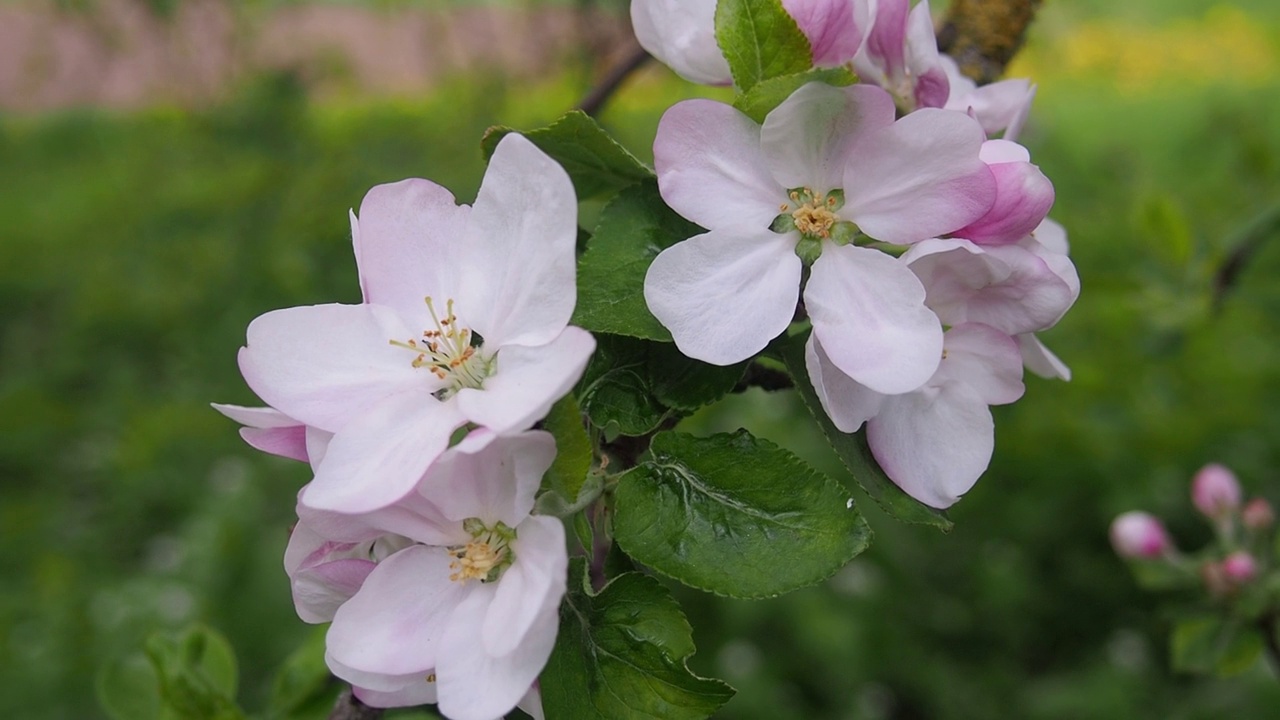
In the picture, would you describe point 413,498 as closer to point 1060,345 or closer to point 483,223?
point 483,223

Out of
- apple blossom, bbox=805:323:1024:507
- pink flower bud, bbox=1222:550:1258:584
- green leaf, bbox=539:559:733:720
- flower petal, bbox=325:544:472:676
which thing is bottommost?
pink flower bud, bbox=1222:550:1258:584

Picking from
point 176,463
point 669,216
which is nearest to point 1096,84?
point 176,463

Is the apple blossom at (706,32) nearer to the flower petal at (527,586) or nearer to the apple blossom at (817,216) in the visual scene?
the apple blossom at (817,216)

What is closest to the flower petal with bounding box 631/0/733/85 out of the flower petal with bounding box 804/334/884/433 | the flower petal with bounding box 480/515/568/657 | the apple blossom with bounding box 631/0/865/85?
the apple blossom with bounding box 631/0/865/85

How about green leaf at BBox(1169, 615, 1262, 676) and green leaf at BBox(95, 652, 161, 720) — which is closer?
green leaf at BBox(95, 652, 161, 720)

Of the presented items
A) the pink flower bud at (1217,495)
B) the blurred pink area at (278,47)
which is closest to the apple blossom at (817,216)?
the pink flower bud at (1217,495)

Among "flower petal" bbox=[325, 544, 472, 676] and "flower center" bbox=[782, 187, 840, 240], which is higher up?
"flower center" bbox=[782, 187, 840, 240]

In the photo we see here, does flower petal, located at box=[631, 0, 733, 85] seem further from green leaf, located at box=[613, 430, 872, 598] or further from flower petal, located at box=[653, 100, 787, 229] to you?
green leaf, located at box=[613, 430, 872, 598]
